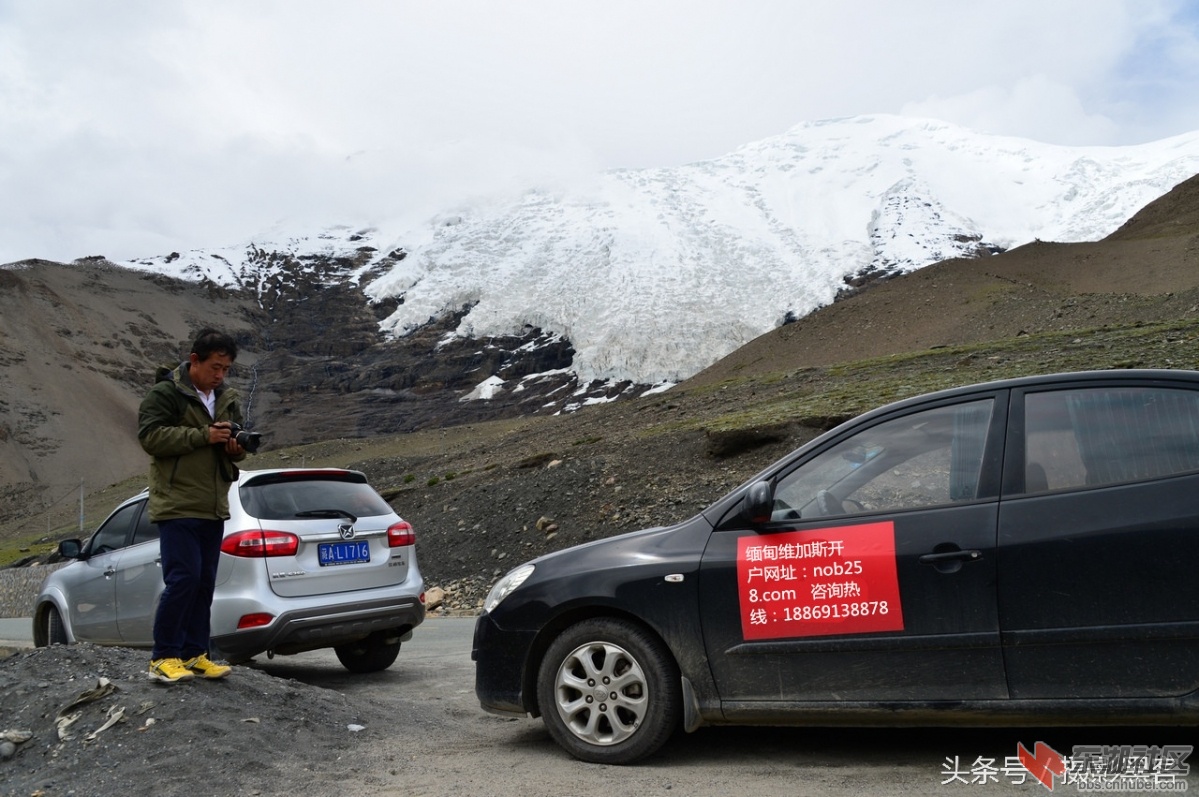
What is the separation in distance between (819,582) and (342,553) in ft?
14.7

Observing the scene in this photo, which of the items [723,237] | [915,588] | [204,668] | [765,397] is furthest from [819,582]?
[723,237]

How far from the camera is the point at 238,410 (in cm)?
654

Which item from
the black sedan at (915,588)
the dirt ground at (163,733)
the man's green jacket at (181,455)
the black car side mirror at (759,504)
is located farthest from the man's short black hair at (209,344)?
the black car side mirror at (759,504)

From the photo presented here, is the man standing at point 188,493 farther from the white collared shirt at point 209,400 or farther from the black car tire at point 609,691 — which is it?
the black car tire at point 609,691

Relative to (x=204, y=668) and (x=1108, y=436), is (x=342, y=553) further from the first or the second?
(x=1108, y=436)

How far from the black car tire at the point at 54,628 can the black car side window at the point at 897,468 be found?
7516mm

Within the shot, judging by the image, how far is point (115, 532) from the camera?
9.08m

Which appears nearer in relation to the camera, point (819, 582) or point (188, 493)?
point (819, 582)

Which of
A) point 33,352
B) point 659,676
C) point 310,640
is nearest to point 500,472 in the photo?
point 310,640

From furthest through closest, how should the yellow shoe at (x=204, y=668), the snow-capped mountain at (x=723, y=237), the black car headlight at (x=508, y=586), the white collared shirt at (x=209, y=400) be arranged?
1. the snow-capped mountain at (x=723, y=237)
2. the white collared shirt at (x=209, y=400)
3. the yellow shoe at (x=204, y=668)
4. the black car headlight at (x=508, y=586)

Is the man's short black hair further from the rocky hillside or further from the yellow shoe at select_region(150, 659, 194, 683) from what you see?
the rocky hillside

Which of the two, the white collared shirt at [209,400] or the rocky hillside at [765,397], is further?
the rocky hillside at [765,397]

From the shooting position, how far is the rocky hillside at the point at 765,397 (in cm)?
2269

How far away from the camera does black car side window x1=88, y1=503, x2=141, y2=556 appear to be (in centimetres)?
891
